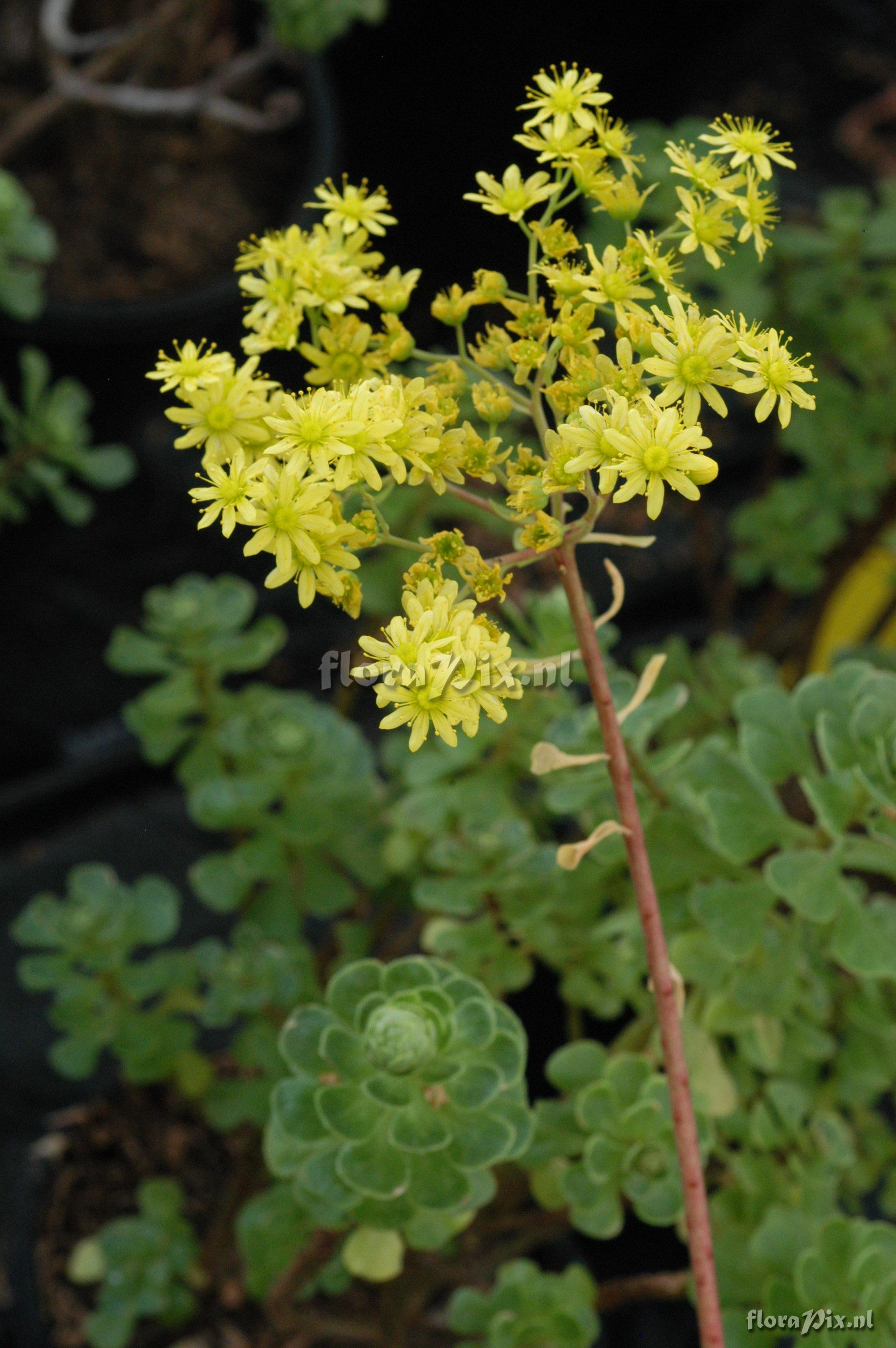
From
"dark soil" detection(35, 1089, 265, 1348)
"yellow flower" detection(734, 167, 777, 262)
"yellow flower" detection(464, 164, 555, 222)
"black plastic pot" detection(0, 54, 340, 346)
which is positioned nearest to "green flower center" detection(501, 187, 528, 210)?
"yellow flower" detection(464, 164, 555, 222)

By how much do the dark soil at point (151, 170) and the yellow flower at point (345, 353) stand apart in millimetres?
1129

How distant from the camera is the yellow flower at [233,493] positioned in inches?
19.6

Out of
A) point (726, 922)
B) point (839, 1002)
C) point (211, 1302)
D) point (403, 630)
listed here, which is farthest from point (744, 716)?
point (211, 1302)

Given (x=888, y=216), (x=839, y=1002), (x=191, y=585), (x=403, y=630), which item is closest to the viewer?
(x=403, y=630)

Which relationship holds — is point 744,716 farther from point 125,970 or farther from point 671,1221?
point 125,970

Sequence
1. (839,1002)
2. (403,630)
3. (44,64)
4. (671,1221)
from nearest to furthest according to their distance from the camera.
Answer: (403,630) < (671,1221) < (839,1002) < (44,64)

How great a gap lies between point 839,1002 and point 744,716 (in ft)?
0.88

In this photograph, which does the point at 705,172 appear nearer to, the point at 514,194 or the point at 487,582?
the point at 514,194

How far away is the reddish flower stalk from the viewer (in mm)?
562

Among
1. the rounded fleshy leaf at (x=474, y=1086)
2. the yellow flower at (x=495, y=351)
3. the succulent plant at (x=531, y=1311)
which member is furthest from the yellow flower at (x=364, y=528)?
the succulent plant at (x=531, y=1311)

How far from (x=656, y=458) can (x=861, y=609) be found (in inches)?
49.1

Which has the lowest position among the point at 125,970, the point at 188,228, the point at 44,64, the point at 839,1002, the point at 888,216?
the point at 839,1002

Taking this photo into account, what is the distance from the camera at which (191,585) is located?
1.06 metres

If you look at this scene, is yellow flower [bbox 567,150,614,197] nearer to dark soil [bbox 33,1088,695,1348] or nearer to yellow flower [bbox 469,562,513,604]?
yellow flower [bbox 469,562,513,604]
